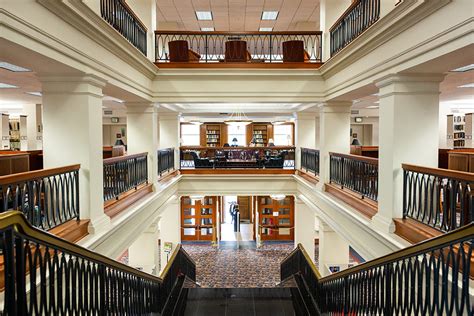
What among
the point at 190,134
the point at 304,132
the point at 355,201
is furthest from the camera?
the point at 190,134

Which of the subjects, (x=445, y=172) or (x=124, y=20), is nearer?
(x=445, y=172)

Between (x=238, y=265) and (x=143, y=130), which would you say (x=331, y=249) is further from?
(x=143, y=130)

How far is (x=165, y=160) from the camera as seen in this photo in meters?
10.4

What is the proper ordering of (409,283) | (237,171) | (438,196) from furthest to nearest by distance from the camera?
(237,171) < (438,196) < (409,283)

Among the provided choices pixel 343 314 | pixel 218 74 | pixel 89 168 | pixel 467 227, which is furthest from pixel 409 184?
pixel 218 74

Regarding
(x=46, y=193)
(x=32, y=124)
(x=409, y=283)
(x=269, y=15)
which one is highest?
(x=269, y=15)

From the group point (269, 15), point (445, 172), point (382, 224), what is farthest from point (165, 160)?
point (445, 172)

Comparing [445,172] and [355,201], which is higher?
[445,172]

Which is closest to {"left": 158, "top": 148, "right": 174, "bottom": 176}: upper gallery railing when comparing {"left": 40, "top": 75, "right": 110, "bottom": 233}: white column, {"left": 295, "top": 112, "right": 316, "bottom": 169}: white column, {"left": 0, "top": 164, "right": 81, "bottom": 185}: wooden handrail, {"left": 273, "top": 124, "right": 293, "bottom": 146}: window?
{"left": 295, "top": 112, "right": 316, "bottom": 169}: white column

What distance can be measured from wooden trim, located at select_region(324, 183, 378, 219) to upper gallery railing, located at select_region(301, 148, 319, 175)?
1.69 metres

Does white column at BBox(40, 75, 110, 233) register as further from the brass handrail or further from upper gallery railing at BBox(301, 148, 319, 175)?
upper gallery railing at BBox(301, 148, 319, 175)

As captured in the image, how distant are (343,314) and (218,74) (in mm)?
5925

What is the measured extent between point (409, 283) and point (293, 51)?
22.6ft

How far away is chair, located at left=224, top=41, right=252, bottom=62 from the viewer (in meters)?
8.90
